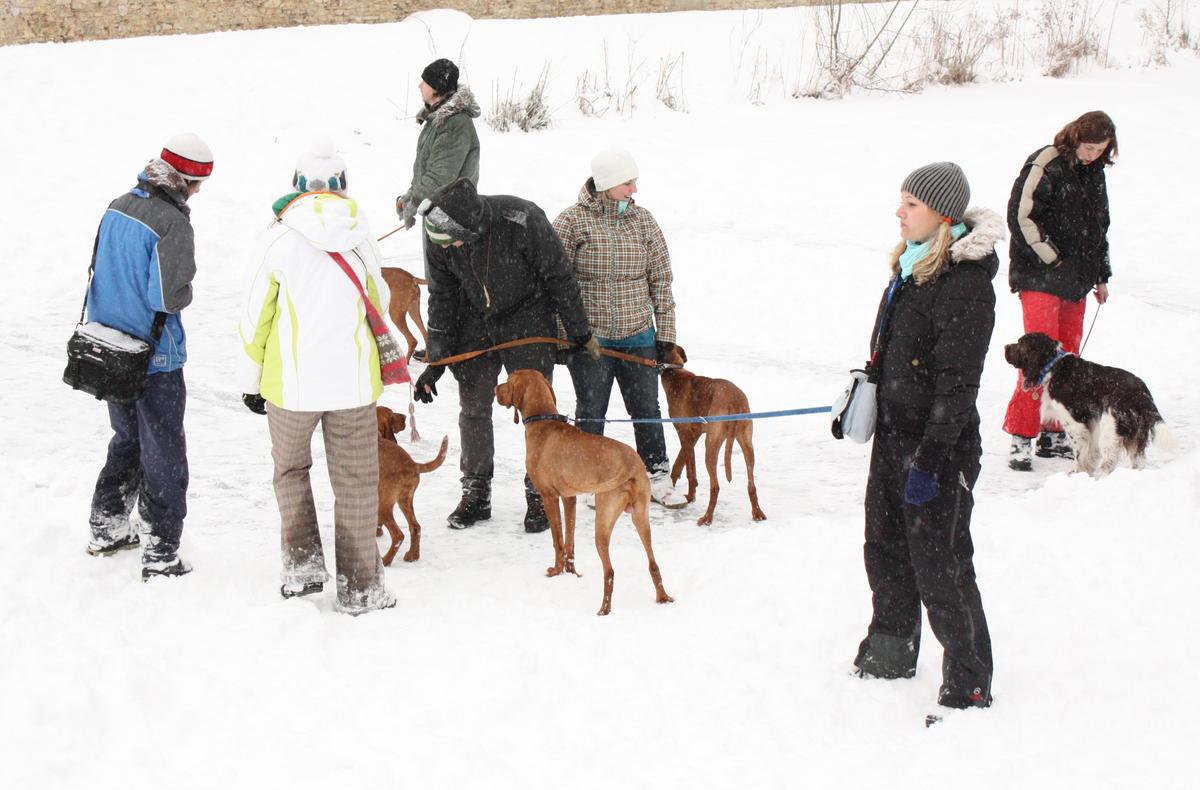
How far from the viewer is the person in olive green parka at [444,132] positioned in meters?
6.75

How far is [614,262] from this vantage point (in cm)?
561

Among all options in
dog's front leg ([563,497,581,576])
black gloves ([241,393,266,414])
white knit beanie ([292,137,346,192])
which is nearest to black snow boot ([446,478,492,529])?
dog's front leg ([563,497,581,576])

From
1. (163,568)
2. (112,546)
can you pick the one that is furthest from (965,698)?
(112,546)

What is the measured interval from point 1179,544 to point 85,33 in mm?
17950

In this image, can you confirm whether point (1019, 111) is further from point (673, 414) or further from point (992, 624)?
point (992, 624)

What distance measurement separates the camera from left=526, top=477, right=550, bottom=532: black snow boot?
216 inches

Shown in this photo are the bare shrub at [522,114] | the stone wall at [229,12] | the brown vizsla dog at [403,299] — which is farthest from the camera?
the stone wall at [229,12]

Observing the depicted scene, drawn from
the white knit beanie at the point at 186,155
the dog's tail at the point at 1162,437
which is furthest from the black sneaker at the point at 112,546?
the dog's tail at the point at 1162,437

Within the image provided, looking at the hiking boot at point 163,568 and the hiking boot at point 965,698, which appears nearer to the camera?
the hiking boot at point 965,698

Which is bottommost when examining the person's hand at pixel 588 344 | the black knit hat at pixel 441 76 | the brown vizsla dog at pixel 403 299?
the brown vizsla dog at pixel 403 299

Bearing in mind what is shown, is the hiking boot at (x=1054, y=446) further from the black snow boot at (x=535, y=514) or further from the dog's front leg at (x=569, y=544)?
the dog's front leg at (x=569, y=544)

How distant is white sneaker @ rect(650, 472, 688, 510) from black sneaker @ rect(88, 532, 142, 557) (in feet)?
8.88

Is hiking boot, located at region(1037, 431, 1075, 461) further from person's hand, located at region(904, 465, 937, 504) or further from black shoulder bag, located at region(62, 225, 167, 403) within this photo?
black shoulder bag, located at region(62, 225, 167, 403)

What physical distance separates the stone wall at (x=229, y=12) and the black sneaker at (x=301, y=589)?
1597cm
